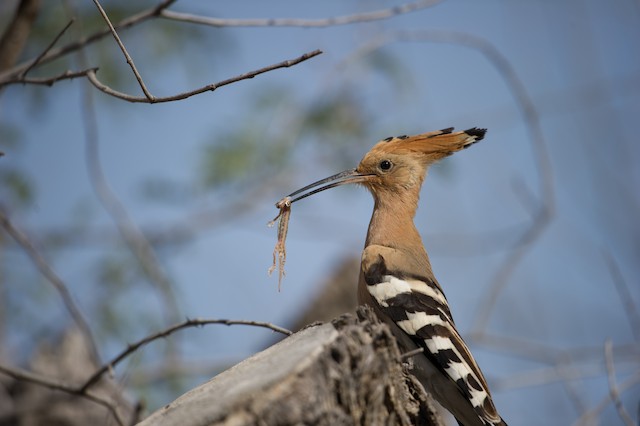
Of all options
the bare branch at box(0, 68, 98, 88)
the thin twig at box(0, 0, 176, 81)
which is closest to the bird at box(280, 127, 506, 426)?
the thin twig at box(0, 0, 176, 81)

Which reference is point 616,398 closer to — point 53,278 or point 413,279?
point 413,279

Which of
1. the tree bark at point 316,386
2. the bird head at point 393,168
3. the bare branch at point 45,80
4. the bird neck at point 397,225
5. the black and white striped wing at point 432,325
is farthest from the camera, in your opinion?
the bird head at point 393,168

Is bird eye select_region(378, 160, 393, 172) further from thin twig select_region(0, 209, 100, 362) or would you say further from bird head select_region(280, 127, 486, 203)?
thin twig select_region(0, 209, 100, 362)

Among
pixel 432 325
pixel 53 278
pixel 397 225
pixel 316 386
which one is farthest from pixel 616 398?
pixel 53 278

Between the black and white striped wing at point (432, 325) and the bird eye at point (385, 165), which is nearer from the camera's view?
the black and white striped wing at point (432, 325)

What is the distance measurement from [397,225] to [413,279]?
406 millimetres

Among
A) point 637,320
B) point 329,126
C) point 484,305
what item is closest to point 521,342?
point 484,305

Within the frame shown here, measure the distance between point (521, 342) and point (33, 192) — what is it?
259 cm

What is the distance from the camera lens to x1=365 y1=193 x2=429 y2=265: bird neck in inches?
106

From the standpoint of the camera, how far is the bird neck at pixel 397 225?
2.69m

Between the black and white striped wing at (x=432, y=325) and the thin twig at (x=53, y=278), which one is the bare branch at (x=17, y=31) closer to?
the thin twig at (x=53, y=278)

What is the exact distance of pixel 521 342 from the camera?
369 centimetres

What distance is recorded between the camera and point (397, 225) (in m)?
2.80

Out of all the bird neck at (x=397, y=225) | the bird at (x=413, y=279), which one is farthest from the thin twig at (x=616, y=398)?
the bird neck at (x=397, y=225)
